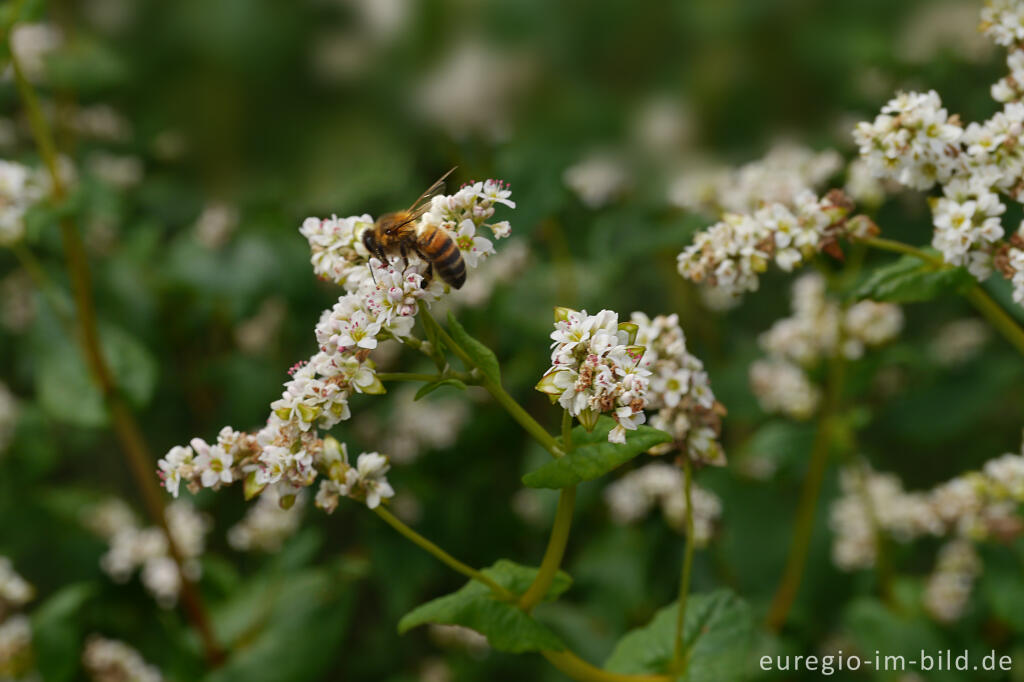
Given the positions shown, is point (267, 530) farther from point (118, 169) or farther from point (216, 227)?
point (118, 169)

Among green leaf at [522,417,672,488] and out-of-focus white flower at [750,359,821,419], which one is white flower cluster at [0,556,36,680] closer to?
green leaf at [522,417,672,488]

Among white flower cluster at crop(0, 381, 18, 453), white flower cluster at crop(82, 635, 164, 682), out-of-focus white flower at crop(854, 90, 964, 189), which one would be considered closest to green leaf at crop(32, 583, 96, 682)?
white flower cluster at crop(82, 635, 164, 682)

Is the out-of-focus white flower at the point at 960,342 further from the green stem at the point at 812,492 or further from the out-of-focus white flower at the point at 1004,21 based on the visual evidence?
the out-of-focus white flower at the point at 1004,21

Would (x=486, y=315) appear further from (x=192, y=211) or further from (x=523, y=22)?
(x=192, y=211)

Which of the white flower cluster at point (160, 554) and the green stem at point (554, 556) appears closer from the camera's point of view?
the green stem at point (554, 556)

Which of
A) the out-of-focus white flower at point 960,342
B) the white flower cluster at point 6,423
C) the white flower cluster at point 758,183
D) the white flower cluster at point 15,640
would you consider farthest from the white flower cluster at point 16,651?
the out-of-focus white flower at point 960,342

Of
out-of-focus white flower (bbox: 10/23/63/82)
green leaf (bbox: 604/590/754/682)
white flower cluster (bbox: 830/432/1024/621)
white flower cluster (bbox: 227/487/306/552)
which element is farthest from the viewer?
out-of-focus white flower (bbox: 10/23/63/82)

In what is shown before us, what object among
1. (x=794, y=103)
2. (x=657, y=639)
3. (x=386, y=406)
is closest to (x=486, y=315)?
(x=386, y=406)
